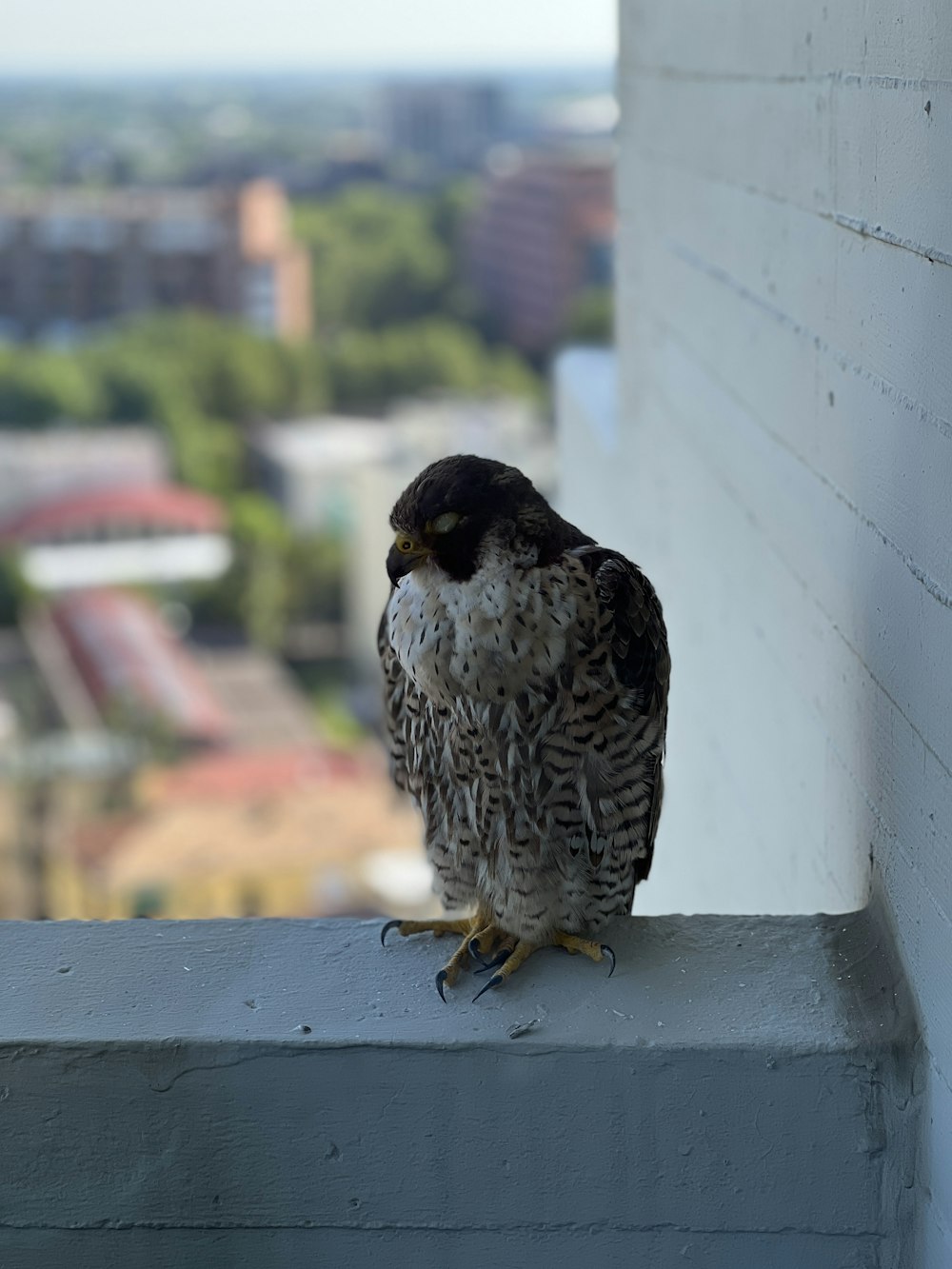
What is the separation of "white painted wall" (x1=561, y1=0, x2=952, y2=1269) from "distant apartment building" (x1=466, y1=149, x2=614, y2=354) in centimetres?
4542

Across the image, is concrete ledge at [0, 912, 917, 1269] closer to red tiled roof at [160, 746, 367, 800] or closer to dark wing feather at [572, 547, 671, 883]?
dark wing feather at [572, 547, 671, 883]

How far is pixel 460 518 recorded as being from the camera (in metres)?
1.53

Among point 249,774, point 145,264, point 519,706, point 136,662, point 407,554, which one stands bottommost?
point 136,662

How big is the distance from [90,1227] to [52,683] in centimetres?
3299

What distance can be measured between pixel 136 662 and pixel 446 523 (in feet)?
99.9

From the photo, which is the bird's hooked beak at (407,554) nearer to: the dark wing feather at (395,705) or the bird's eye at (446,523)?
the bird's eye at (446,523)

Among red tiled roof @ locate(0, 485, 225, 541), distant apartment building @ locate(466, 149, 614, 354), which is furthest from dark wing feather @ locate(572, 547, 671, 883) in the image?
distant apartment building @ locate(466, 149, 614, 354)

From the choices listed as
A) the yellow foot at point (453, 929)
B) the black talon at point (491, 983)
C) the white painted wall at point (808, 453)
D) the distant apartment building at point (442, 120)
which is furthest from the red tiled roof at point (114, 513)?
the black talon at point (491, 983)

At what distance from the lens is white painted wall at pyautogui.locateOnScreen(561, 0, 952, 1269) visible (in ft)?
4.51

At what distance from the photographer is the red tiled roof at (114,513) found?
1453 inches

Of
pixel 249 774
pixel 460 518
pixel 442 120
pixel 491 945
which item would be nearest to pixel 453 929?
pixel 491 945

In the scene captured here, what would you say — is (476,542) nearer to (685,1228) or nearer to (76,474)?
(685,1228)

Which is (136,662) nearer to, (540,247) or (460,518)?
(540,247)

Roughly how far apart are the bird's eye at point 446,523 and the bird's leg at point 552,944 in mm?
480
